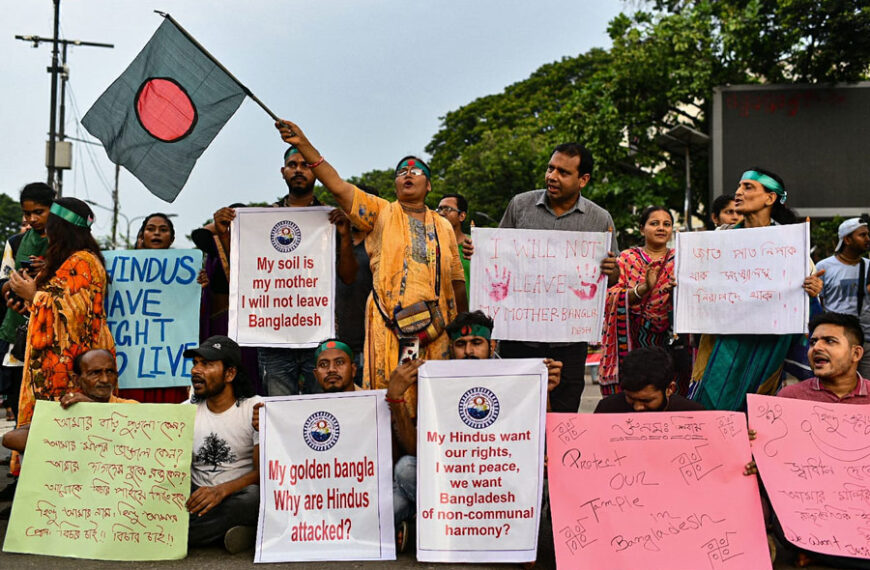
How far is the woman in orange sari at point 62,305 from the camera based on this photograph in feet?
17.5

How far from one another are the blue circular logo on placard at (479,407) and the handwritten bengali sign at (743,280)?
1389mm

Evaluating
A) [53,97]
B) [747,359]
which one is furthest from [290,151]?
[53,97]

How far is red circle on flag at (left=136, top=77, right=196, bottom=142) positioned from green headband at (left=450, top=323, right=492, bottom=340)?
2.06 m

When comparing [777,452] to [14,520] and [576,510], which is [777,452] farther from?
[14,520]

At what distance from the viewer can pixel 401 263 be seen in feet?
16.6

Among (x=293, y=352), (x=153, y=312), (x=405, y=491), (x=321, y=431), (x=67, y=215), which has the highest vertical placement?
(x=67, y=215)

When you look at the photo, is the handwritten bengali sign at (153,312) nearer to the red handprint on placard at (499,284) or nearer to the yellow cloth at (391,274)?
the yellow cloth at (391,274)

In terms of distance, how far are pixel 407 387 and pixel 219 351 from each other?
3.67ft

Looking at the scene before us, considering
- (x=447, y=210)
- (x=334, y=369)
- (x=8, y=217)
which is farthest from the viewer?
(x=8, y=217)

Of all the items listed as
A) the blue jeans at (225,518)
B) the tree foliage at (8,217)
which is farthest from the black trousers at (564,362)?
the tree foliage at (8,217)

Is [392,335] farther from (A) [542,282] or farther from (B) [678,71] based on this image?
(B) [678,71]

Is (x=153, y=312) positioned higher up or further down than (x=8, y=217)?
further down

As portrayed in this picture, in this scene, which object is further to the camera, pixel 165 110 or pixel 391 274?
pixel 165 110

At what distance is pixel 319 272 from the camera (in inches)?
222
